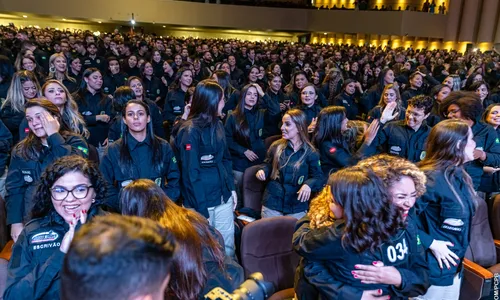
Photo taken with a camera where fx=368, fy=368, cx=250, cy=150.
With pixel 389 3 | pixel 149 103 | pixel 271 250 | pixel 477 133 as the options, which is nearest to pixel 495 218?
pixel 477 133

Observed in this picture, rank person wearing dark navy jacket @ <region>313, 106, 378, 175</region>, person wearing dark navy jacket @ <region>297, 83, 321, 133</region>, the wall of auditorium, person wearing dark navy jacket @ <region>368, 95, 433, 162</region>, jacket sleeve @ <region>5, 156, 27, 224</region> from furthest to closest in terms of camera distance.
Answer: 1. the wall of auditorium
2. person wearing dark navy jacket @ <region>297, 83, 321, 133</region>
3. person wearing dark navy jacket @ <region>368, 95, 433, 162</region>
4. person wearing dark navy jacket @ <region>313, 106, 378, 175</region>
5. jacket sleeve @ <region>5, 156, 27, 224</region>

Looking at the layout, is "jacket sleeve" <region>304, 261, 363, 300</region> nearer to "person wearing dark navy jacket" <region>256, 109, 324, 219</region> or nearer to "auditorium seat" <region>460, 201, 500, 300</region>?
"person wearing dark navy jacket" <region>256, 109, 324, 219</region>

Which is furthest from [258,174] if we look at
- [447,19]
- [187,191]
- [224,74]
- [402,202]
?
[447,19]

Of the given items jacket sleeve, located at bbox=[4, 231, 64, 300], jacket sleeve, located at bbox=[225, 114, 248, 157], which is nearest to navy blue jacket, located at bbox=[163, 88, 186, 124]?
jacket sleeve, located at bbox=[225, 114, 248, 157]

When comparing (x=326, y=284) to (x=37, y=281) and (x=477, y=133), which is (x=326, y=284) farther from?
(x=477, y=133)

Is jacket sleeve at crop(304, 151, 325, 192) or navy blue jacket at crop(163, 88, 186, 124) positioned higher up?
navy blue jacket at crop(163, 88, 186, 124)

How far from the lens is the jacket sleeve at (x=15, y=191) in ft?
8.51

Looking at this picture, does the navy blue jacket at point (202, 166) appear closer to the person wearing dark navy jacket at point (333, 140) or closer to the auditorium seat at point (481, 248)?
the person wearing dark navy jacket at point (333, 140)

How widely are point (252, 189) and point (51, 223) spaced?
2.22 meters

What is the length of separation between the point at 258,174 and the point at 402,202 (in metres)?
1.62

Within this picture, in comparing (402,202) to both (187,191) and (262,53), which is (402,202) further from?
(262,53)

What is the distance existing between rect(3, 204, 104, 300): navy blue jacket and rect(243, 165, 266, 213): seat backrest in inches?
77.9

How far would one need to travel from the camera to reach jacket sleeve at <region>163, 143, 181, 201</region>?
2987 mm

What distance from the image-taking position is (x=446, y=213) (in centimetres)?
224
